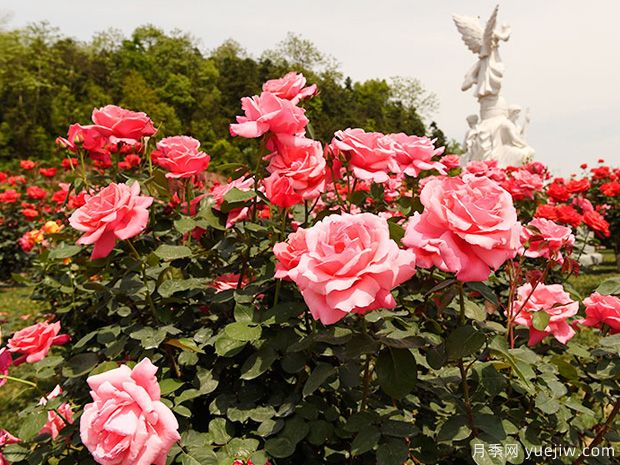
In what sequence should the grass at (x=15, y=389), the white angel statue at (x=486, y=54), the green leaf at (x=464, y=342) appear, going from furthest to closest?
the white angel statue at (x=486, y=54), the grass at (x=15, y=389), the green leaf at (x=464, y=342)

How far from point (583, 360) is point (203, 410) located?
3.83 ft

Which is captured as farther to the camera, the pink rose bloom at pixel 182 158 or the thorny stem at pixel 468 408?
the pink rose bloom at pixel 182 158

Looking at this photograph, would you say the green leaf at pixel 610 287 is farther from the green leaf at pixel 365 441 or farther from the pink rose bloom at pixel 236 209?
the pink rose bloom at pixel 236 209

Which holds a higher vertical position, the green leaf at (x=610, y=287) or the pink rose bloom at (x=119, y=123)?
the pink rose bloom at (x=119, y=123)

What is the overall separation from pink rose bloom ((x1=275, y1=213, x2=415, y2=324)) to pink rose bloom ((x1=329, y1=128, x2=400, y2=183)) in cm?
39

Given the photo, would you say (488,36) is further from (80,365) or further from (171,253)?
(80,365)

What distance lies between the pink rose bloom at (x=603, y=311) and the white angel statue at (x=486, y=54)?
38.3 feet

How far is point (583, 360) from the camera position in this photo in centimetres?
150

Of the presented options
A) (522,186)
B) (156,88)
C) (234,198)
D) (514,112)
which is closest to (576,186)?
(522,186)

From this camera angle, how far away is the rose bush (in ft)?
2.55

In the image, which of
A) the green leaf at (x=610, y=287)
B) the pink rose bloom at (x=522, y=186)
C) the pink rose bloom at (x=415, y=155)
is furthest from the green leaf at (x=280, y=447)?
the pink rose bloom at (x=522, y=186)

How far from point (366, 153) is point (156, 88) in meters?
31.6

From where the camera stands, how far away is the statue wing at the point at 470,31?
1203cm

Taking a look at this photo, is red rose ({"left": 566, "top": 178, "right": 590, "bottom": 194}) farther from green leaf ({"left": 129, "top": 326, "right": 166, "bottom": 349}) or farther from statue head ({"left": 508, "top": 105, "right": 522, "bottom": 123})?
statue head ({"left": 508, "top": 105, "right": 522, "bottom": 123})
